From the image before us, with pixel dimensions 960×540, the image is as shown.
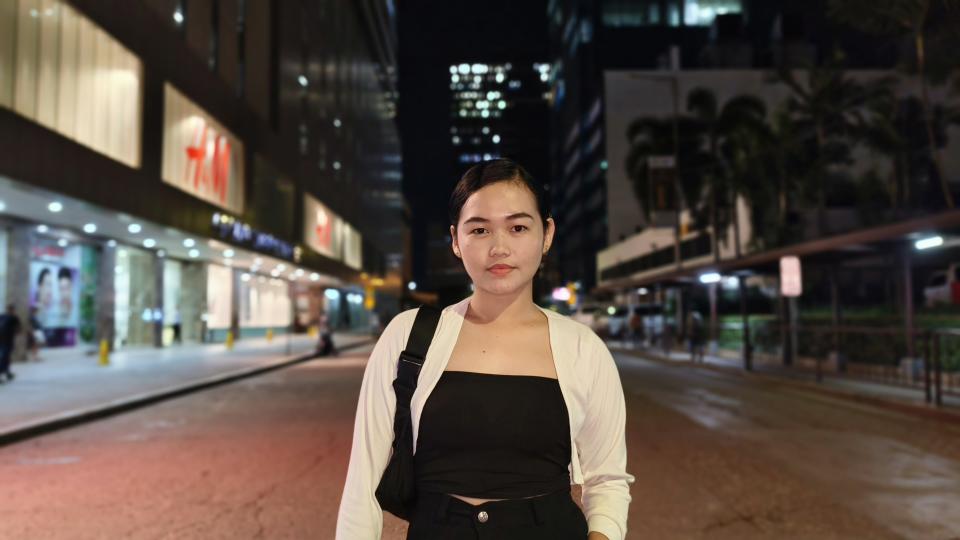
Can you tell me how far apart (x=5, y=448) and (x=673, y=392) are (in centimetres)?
1208

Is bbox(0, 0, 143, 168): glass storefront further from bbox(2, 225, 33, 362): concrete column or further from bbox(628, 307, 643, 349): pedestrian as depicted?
Result: bbox(628, 307, 643, 349): pedestrian

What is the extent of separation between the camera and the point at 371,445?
1.94 m

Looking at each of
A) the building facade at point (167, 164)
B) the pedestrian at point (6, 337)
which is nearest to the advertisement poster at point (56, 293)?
the building facade at point (167, 164)

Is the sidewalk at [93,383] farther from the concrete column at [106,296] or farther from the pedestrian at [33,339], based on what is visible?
the concrete column at [106,296]

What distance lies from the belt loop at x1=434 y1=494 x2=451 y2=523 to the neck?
470 mm

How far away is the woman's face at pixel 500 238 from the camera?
77.1 inches

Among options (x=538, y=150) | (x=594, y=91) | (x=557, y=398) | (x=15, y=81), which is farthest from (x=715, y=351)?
(x=538, y=150)

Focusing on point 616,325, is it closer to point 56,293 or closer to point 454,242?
point 56,293

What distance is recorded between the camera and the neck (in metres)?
2.03

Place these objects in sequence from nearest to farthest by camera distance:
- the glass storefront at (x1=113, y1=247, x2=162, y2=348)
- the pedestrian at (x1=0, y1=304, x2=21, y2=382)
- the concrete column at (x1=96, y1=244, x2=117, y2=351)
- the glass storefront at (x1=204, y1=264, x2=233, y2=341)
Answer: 1. the pedestrian at (x1=0, y1=304, x2=21, y2=382)
2. the concrete column at (x1=96, y1=244, x2=117, y2=351)
3. the glass storefront at (x1=113, y1=247, x2=162, y2=348)
4. the glass storefront at (x1=204, y1=264, x2=233, y2=341)

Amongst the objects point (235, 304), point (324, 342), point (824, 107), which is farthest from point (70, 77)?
point (824, 107)

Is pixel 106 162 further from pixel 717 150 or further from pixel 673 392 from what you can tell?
pixel 717 150

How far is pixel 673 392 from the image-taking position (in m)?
16.2

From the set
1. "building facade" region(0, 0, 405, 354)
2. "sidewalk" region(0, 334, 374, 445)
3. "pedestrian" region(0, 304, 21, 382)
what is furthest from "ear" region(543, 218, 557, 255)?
"building facade" region(0, 0, 405, 354)
